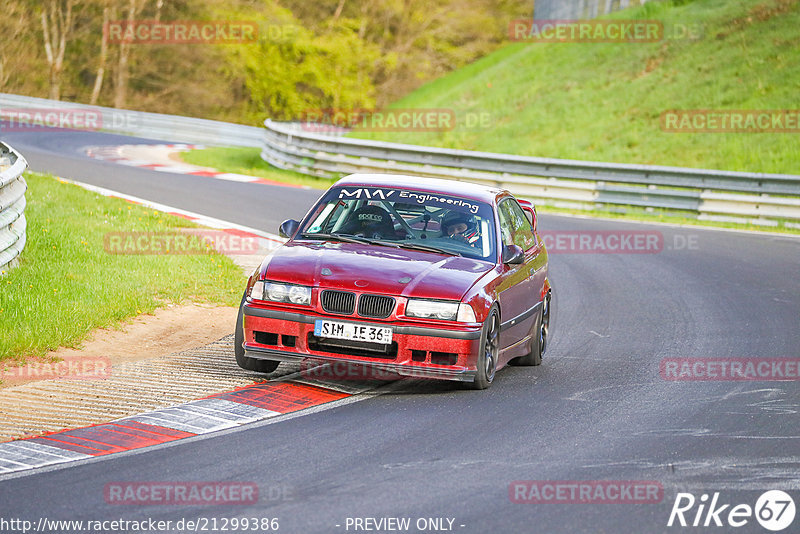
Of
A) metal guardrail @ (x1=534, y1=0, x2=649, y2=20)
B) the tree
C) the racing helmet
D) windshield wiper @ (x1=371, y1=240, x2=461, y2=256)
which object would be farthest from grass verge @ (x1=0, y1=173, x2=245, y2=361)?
the tree

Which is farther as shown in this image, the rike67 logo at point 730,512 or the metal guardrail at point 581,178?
the metal guardrail at point 581,178

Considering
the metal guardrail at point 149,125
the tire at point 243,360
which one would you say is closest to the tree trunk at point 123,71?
the metal guardrail at point 149,125

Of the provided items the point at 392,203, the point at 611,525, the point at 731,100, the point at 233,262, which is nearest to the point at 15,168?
the point at 233,262

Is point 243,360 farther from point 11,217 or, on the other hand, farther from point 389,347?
point 11,217

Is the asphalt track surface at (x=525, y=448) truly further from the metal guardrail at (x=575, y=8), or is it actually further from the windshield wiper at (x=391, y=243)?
the metal guardrail at (x=575, y=8)

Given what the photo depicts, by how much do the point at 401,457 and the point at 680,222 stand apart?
17336mm

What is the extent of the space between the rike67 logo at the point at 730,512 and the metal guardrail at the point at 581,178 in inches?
684

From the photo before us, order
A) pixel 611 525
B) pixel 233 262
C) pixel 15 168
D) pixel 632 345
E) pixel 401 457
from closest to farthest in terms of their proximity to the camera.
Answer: pixel 611 525
pixel 401 457
pixel 632 345
pixel 15 168
pixel 233 262

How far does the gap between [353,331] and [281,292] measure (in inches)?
24.4

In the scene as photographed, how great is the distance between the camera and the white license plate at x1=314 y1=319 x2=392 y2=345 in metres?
7.91

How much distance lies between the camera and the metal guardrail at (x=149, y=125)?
128 feet

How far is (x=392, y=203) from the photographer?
929 cm

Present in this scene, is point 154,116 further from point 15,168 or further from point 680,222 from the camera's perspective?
point 15,168

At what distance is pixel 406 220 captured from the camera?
9172 mm
